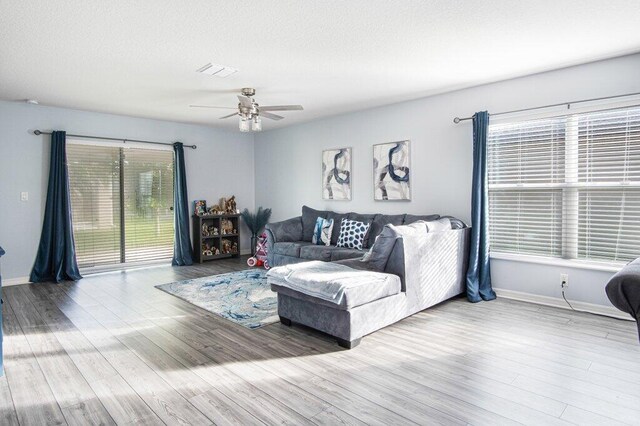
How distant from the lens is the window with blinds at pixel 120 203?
18.7ft

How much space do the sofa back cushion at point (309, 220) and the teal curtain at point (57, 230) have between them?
335cm

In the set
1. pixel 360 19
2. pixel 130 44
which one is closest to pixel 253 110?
pixel 130 44

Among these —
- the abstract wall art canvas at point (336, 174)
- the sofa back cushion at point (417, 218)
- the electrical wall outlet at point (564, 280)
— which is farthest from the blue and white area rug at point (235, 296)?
the electrical wall outlet at point (564, 280)

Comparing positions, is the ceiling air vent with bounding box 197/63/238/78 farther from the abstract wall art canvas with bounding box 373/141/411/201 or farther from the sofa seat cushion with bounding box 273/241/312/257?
the sofa seat cushion with bounding box 273/241/312/257

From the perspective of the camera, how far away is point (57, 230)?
5332 millimetres

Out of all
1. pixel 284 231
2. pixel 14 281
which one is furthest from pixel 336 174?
pixel 14 281

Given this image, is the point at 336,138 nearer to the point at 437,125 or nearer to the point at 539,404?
the point at 437,125

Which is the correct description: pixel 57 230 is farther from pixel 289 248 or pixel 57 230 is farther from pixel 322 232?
pixel 322 232

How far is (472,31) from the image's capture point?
9.59 feet

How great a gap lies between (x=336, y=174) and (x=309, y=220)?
0.87 metres

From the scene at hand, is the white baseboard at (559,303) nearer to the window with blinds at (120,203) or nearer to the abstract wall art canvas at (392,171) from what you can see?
the abstract wall art canvas at (392,171)

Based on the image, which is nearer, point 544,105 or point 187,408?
point 187,408

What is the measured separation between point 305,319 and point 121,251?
4.22m

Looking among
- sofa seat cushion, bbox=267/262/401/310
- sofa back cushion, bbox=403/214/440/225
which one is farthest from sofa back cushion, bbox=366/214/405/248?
sofa seat cushion, bbox=267/262/401/310
